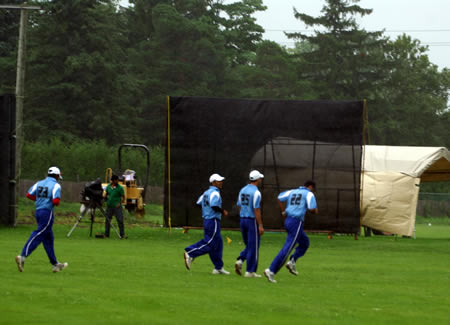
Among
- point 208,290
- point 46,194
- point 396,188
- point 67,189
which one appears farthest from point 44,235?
point 67,189

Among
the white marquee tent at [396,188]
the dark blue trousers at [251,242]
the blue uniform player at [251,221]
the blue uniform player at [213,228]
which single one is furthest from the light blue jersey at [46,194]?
the white marquee tent at [396,188]

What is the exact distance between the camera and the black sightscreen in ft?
94.7

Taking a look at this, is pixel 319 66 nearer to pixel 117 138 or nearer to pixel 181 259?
pixel 117 138

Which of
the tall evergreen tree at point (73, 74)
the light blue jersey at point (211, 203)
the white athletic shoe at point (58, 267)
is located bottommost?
the white athletic shoe at point (58, 267)

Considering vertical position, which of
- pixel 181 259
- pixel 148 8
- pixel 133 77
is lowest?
pixel 181 259

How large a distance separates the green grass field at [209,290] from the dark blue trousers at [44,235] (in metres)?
0.37

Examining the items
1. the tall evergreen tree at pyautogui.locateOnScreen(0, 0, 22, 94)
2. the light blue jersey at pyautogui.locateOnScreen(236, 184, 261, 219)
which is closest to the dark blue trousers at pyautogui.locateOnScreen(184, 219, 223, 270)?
the light blue jersey at pyautogui.locateOnScreen(236, 184, 261, 219)

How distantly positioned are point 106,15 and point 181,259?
4556 centimetres

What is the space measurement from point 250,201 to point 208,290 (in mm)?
2795

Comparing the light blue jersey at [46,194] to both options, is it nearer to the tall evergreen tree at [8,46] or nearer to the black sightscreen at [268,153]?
the black sightscreen at [268,153]

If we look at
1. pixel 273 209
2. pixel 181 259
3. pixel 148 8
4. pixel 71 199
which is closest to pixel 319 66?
pixel 148 8

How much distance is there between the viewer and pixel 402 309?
1190 cm

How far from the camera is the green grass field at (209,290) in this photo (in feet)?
35.1

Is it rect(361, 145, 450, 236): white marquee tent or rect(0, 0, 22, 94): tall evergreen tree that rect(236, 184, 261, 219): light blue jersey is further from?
rect(0, 0, 22, 94): tall evergreen tree
